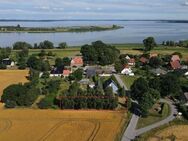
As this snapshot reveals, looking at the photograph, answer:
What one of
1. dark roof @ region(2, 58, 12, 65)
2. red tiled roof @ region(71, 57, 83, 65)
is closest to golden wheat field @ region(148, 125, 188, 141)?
red tiled roof @ region(71, 57, 83, 65)

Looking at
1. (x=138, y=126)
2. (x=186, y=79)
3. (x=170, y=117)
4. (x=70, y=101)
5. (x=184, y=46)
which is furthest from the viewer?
(x=184, y=46)

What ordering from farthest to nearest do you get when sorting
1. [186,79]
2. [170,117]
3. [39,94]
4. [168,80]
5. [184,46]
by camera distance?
[184,46] < [186,79] < [39,94] < [168,80] < [170,117]

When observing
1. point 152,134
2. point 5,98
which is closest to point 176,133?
point 152,134

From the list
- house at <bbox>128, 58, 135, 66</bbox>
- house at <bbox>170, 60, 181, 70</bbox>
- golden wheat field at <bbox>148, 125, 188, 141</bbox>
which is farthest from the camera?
house at <bbox>128, 58, 135, 66</bbox>

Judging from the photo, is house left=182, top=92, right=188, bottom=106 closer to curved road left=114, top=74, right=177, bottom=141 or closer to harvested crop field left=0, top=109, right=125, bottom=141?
curved road left=114, top=74, right=177, bottom=141

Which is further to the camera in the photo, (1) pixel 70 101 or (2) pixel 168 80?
(2) pixel 168 80

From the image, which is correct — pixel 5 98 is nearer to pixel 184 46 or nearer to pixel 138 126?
pixel 138 126

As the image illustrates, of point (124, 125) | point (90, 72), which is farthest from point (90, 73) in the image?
point (124, 125)
